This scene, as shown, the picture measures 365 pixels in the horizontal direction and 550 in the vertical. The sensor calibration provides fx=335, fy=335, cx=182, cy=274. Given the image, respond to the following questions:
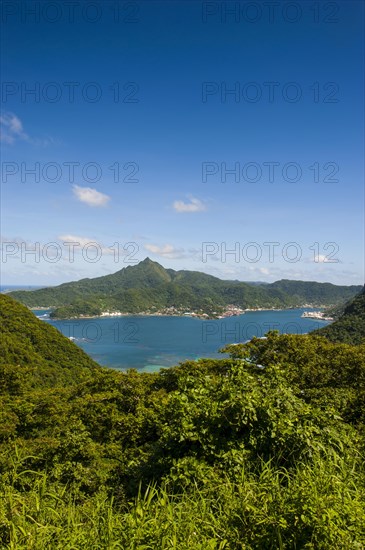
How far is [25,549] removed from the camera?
6.18 feet

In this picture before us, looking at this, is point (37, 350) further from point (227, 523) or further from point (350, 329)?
point (350, 329)

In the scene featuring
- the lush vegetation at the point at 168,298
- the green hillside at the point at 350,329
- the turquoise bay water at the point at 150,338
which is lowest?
the turquoise bay water at the point at 150,338

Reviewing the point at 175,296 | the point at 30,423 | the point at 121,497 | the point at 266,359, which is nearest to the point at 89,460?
the point at 121,497

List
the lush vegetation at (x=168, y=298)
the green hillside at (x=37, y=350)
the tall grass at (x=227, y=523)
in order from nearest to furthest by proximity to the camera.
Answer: the tall grass at (x=227, y=523)
the green hillside at (x=37, y=350)
the lush vegetation at (x=168, y=298)

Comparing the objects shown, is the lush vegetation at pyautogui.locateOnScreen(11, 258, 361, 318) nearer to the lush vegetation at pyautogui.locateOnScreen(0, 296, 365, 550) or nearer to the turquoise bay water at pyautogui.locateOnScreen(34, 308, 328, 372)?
the turquoise bay water at pyautogui.locateOnScreen(34, 308, 328, 372)

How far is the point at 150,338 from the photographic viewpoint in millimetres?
81250

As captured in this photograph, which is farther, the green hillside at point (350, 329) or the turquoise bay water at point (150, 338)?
the turquoise bay water at point (150, 338)

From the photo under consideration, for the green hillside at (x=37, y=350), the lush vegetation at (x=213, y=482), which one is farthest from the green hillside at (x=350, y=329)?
the lush vegetation at (x=213, y=482)

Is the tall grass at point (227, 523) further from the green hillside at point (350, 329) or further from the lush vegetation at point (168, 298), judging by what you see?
the lush vegetation at point (168, 298)

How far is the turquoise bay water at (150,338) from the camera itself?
58281mm

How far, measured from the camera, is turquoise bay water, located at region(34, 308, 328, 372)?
58.3 m

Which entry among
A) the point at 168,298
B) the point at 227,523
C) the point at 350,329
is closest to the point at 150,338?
the point at 350,329

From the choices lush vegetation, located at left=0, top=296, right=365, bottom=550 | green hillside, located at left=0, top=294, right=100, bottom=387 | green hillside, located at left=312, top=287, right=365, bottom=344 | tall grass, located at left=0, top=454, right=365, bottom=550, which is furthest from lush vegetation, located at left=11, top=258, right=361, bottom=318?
tall grass, located at left=0, top=454, right=365, bottom=550

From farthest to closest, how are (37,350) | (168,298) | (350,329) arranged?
(168,298) → (350,329) → (37,350)
